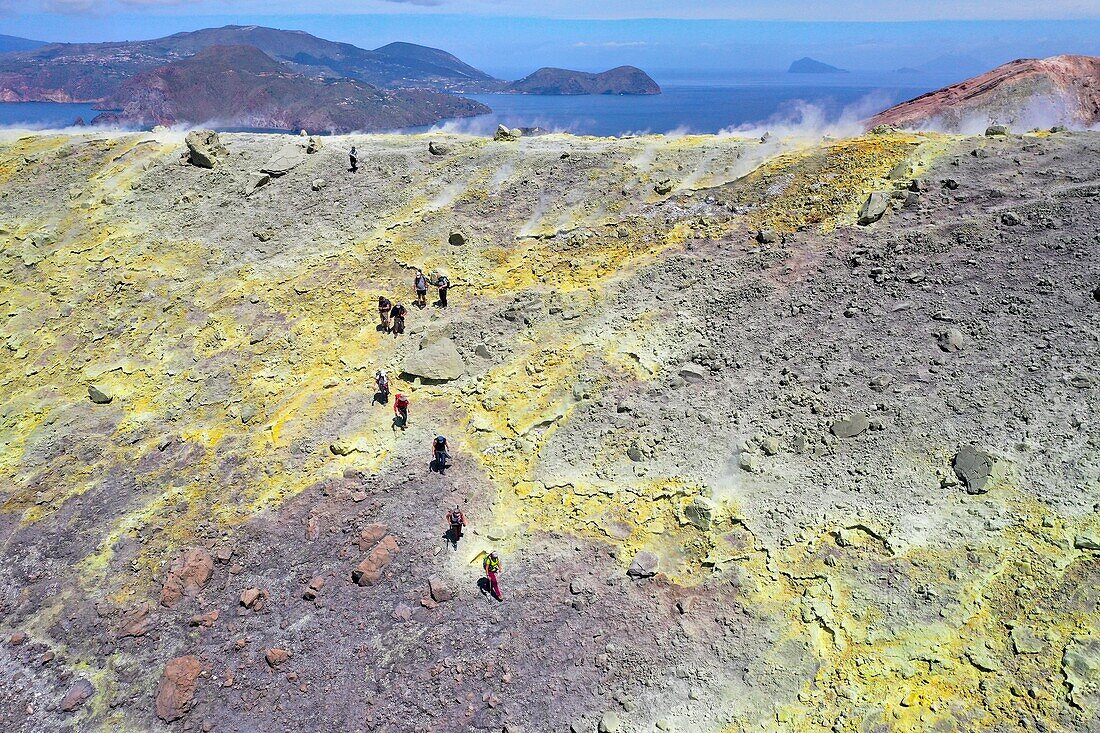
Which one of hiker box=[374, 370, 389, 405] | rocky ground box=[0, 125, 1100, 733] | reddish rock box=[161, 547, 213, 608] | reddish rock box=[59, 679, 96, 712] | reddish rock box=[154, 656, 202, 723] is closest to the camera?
rocky ground box=[0, 125, 1100, 733]

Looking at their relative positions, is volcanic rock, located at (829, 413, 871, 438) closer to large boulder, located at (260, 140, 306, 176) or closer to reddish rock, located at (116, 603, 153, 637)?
reddish rock, located at (116, 603, 153, 637)

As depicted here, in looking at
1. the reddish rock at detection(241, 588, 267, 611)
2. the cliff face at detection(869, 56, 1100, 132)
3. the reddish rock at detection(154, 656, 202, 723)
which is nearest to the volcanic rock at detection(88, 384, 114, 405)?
the reddish rock at detection(241, 588, 267, 611)

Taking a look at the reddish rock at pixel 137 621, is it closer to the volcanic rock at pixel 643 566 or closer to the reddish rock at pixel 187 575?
the reddish rock at pixel 187 575

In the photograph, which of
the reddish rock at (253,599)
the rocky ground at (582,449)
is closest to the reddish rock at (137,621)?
the rocky ground at (582,449)

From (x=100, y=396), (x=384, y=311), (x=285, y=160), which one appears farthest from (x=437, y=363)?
(x=285, y=160)

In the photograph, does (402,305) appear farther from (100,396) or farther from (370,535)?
(100,396)

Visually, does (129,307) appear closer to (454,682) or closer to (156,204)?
(156,204)

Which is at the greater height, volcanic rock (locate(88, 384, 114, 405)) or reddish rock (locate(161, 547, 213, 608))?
volcanic rock (locate(88, 384, 114, 405))
